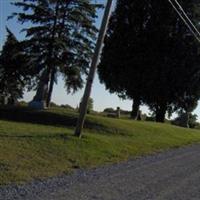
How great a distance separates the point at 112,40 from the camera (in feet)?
134

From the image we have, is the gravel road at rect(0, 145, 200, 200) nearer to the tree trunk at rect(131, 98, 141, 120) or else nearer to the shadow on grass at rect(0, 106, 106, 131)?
the shadow on grass at rect(0, 106, 106, 131)

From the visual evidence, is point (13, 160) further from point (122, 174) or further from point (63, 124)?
point (63, 124)

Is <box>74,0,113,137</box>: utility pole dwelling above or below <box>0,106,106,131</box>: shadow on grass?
above

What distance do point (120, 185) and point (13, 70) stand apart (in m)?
28.6

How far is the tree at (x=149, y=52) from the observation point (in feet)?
131

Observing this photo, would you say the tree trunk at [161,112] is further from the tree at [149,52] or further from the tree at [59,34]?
the tree at [59,34]

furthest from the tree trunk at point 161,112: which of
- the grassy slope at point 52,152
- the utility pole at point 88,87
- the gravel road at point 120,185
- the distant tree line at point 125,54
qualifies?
the gravel road at point 120,185

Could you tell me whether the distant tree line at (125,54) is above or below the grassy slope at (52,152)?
above

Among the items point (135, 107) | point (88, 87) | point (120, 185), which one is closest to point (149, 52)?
point (135, 107)

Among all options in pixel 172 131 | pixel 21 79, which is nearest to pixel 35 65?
pixel 21 79

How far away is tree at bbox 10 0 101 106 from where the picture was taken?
33719 mm

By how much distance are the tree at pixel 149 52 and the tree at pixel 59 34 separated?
18.9 ft

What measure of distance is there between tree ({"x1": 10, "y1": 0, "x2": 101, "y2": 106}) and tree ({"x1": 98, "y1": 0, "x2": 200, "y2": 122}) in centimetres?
577

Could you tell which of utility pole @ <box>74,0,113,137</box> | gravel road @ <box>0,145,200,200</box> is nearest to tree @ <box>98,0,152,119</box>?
utility pole @ <box>74,0,113,137</box>
